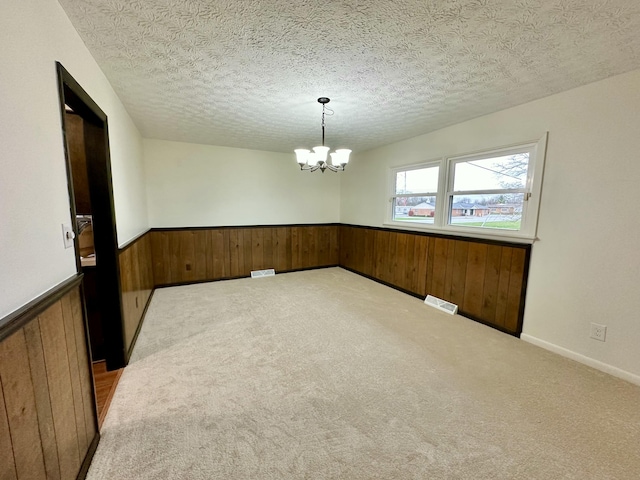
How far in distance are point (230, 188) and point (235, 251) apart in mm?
1088

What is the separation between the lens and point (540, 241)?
2.58 m

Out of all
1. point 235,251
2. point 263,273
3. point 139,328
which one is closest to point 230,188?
point 235,251

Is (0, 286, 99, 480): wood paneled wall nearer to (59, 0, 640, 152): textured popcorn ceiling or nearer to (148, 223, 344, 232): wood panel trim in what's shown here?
(59, 0, 640, 152): textured popcorn ceiling

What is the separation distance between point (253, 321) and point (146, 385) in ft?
3.90

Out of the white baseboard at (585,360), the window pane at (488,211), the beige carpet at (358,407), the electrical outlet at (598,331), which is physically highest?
the window pane at (488,211)

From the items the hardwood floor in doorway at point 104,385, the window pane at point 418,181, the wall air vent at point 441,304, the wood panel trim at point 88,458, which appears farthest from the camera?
the window pane at point 418,181

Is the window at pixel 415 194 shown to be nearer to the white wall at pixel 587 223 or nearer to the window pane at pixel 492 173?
the window pane at pixel 492 173

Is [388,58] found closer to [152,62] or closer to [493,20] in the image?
[493,20]

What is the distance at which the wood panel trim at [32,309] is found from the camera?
84 cm

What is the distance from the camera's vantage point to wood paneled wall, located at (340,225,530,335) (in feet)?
9.14

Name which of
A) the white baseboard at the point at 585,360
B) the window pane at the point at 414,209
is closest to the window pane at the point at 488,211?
the window pane at the point at 414,209

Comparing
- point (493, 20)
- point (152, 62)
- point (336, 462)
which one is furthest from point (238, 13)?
point (336, 462)

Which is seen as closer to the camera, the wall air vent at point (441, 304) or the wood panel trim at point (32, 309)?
the wood panel trim at point (32, 309)

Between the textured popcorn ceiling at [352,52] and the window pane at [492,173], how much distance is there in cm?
55
